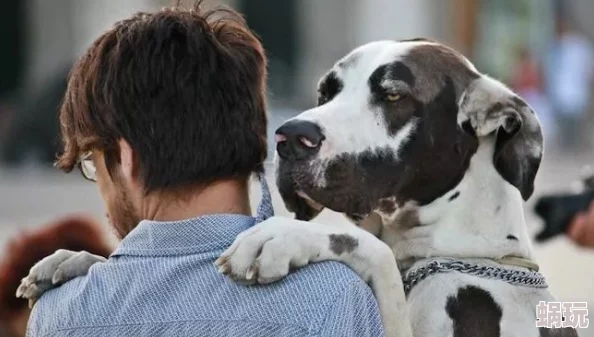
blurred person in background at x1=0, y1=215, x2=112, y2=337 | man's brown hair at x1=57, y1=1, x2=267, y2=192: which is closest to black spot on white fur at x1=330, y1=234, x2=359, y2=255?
man's brown hair at x1=57, y1=1, x2=267, y2=192

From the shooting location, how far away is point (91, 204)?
15.5 m

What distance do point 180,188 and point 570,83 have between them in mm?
17785

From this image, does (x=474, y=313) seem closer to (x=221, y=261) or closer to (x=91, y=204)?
(x=221, y=261)

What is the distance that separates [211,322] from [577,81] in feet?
58.8

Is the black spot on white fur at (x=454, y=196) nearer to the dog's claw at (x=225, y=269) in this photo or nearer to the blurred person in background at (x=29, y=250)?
the dog's claw at (x=225, y=269)

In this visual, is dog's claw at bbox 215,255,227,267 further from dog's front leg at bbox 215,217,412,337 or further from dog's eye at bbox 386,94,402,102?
dog's eye at bbox 386,94,402,102

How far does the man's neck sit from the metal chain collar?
0.71 m

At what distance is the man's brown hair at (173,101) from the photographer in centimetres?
331

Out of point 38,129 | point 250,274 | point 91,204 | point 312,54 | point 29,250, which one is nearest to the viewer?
point 250,274

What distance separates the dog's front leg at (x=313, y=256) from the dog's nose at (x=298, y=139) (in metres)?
0.27

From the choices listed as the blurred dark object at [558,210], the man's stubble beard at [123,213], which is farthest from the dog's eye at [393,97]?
the blurred dark object at [558,210]

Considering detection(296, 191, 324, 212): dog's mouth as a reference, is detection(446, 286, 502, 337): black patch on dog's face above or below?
below

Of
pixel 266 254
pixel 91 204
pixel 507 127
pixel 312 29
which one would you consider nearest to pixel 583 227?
pixel 507 127

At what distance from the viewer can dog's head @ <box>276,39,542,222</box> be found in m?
3.89
